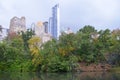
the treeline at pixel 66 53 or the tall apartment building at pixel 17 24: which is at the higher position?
the tall apartment building at pixel 17 24

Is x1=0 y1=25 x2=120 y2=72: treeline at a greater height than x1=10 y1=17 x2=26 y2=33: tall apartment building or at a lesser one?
lesser

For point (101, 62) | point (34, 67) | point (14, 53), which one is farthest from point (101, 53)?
point (14, 53)

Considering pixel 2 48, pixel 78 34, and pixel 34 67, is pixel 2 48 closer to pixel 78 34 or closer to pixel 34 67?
pixel 34 67

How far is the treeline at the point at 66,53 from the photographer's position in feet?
124

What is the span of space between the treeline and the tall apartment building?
46286 millimetres

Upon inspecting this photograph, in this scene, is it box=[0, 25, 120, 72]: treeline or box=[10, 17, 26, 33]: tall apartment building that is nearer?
box=[0, 25, 120, 72]: treeline

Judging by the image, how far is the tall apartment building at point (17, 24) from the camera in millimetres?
89812

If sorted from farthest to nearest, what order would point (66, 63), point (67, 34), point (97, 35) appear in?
1. point (97, 35)
2. point (67, 34)
3. point (66, 63)

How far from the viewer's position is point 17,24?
3538 inches

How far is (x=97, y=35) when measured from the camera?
42250mm

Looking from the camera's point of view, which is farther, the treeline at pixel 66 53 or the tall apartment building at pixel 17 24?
the tall apartment building at pixel 17 24

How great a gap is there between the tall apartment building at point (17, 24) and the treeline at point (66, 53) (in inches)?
1822

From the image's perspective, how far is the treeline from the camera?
37816mm

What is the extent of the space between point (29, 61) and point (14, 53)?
3.00 meters
